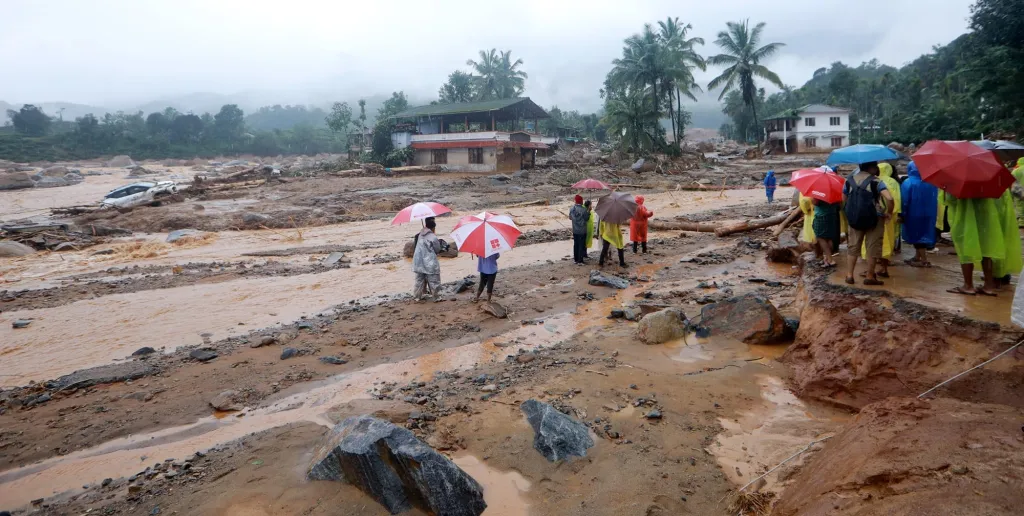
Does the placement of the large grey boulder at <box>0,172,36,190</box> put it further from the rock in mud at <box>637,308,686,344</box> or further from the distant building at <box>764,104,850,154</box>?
the distant building at <box>764,104,850,154</box>

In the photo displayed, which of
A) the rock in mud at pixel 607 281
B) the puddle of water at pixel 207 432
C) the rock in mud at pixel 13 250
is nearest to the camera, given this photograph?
the puddle of water at pixel 207 432

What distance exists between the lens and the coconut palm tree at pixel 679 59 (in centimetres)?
4006

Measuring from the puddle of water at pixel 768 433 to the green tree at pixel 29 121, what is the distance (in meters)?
72.3

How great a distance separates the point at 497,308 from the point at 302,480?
4.84 meters

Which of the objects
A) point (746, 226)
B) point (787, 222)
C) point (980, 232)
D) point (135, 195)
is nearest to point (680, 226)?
point (746, 226)

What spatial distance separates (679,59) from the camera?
132ft

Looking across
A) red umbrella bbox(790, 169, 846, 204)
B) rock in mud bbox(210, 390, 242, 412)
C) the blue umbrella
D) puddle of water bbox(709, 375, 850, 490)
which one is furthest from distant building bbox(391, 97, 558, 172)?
puddle of water bbox(709, 375, 850, 490)

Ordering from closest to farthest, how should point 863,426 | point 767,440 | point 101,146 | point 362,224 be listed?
point 863,426 < point 767,440 < point 362,224 < point 101,146

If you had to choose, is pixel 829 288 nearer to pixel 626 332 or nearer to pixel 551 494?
pixel 626 332

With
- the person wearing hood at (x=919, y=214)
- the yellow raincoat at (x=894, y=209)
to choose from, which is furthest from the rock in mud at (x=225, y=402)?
the person wearing hood at (x=919, y=214)

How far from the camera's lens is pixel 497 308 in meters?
8.59

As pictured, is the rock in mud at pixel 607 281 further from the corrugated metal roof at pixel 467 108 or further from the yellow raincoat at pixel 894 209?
the corrugated metal roof at pixel 467 108

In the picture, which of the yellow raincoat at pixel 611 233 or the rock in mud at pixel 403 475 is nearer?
the rock in mud at pixel 403 475

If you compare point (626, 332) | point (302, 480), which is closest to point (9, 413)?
point (302, 480)
